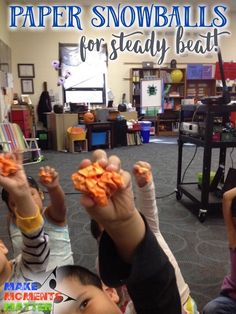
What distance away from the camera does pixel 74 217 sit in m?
2.88

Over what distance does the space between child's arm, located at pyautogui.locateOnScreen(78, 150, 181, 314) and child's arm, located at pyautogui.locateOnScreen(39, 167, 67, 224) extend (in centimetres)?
56

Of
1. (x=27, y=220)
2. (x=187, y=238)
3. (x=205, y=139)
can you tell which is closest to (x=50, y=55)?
(x=205, y=139)

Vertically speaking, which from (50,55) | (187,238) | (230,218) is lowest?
(187,238)

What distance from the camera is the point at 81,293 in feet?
2.03

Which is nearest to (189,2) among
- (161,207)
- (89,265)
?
(161,207)

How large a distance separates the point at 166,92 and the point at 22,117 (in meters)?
3.79

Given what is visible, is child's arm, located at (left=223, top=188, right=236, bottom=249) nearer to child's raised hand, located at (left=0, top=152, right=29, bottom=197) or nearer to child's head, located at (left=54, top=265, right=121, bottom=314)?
child's head, located at (left=54, top=265, right=121, bottom=314)

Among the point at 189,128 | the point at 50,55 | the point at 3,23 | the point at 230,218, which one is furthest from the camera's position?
the point at 50,55

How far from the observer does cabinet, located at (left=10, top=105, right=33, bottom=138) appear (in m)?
6.13

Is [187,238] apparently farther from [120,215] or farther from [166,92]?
[166,92]

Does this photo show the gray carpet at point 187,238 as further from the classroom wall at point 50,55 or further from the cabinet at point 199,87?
the cabinet at point 199,87

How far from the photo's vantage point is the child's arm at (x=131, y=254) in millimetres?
390

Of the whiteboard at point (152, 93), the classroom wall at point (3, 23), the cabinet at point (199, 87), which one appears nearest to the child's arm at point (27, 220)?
the classroom wall at point (3, 23)

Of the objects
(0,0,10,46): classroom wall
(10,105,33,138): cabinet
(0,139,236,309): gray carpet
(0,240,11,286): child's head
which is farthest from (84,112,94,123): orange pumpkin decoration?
(0,240,11,286): child's head
